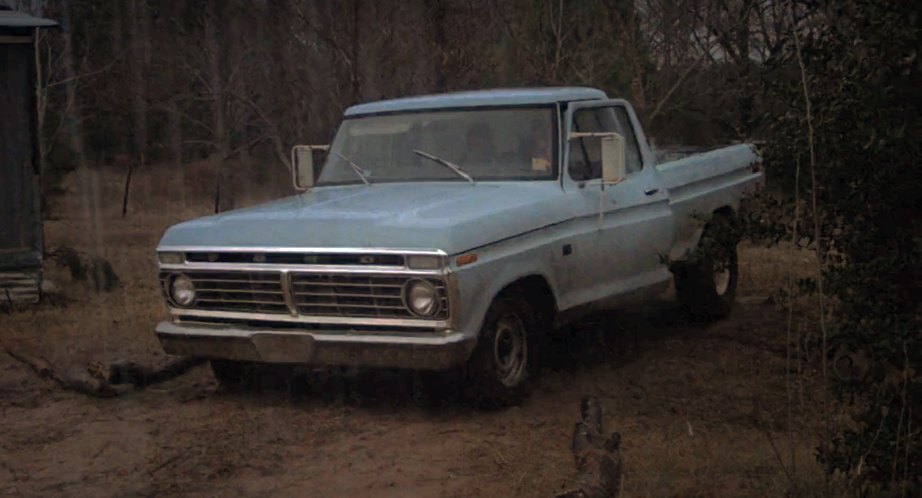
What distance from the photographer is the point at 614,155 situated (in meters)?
7.04

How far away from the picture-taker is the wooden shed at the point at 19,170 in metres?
11.0

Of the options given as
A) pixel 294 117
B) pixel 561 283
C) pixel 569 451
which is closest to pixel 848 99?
pixel 569 451

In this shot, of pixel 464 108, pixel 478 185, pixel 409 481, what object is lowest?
pixel 409 481

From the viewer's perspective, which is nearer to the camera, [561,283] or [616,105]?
[561,283]

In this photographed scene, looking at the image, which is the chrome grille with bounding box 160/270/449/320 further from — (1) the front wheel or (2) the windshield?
(2) the windshield

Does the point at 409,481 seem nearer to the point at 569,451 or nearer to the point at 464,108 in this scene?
the point at 569,451

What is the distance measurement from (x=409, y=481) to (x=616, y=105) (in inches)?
150

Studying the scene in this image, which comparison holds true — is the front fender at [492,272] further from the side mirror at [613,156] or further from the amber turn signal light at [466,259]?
the side mirror at [613,156]

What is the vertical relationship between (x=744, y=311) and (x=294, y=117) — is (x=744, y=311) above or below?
below

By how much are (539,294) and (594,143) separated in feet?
4.17

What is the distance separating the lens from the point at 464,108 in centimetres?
755

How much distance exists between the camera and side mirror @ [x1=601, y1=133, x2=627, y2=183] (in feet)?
23.1

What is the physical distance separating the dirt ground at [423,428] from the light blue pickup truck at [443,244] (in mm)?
372

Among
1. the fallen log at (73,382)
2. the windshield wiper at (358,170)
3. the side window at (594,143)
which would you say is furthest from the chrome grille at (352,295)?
the side window at (594,143)
